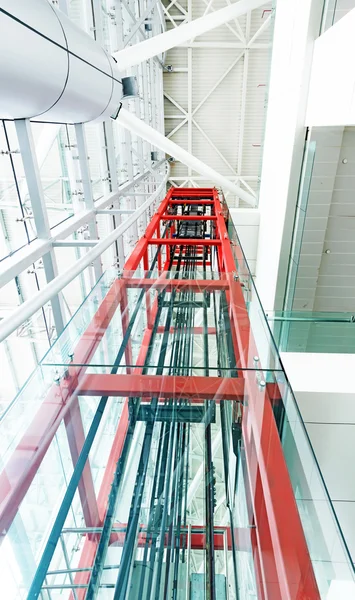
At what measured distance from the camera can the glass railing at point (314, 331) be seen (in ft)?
14.4

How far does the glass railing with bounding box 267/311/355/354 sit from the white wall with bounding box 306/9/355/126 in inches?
84.4

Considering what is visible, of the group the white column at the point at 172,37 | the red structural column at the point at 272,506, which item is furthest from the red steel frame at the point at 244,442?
the white column at the point at 172,37

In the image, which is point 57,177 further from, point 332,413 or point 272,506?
point 272,506

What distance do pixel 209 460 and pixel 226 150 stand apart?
12.7 meters

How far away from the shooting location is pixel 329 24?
448 centimetres

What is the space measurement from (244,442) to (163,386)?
0.46m

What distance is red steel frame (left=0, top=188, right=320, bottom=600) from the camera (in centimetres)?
109

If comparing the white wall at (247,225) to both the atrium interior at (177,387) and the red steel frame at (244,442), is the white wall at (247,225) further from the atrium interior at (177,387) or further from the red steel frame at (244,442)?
the red steel frame at (244,442)

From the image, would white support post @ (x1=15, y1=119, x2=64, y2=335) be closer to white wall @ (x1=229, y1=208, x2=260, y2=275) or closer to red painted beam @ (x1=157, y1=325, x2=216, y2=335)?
red painted beam @ (x1=157, y1=325, x2=216, y2=335)

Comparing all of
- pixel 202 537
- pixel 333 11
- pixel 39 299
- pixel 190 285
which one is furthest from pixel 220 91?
pixel 202 537

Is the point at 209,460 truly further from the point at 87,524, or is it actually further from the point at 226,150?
the point at 226,150

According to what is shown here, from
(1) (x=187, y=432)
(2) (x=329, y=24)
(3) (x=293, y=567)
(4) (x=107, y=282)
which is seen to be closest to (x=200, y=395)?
(1) (x=187, y=432)

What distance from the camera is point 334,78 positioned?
160 inches

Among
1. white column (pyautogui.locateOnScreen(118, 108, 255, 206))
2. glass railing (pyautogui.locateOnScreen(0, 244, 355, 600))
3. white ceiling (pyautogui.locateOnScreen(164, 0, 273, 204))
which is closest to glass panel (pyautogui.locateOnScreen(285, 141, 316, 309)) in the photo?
white column (pyautogui.locateOnScreen(118, 108, 255, 206))
